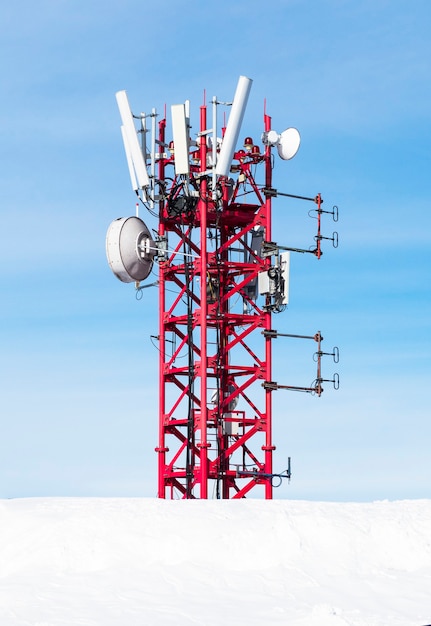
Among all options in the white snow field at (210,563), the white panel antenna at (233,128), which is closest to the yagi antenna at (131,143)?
the white panel antenna at (233,128)

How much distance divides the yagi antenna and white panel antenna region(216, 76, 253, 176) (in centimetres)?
359

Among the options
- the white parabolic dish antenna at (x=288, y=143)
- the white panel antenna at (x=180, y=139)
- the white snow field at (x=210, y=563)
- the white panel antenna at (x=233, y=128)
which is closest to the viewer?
Answer: the white snow field at (x=210, y=563)

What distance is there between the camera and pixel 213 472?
53969 millimetres

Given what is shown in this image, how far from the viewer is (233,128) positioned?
5150cm

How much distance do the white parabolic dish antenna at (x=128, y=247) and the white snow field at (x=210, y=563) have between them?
48.4 feet

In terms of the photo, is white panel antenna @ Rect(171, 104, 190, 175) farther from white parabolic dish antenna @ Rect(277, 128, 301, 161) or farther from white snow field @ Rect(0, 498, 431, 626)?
white snow field @ Rect(0, 498, 431, 626)

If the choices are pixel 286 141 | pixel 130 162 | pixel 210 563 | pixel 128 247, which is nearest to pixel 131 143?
pixel 130 162

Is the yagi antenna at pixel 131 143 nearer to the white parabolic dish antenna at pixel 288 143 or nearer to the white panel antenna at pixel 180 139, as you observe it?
the white panel antenna at pixel 180 139

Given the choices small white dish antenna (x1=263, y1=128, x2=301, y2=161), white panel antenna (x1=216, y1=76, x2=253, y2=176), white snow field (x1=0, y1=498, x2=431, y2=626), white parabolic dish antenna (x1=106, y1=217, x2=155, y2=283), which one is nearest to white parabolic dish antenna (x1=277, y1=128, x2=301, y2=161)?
small white dish antenna (x1=263, y1=128, x2=301, y2=161)

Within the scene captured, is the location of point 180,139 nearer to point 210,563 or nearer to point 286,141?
point 286,141

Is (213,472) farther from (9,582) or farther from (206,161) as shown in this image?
(9,582)

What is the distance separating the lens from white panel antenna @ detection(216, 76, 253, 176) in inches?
2024

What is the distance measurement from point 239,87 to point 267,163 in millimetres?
4623

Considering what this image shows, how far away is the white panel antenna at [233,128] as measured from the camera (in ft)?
169
